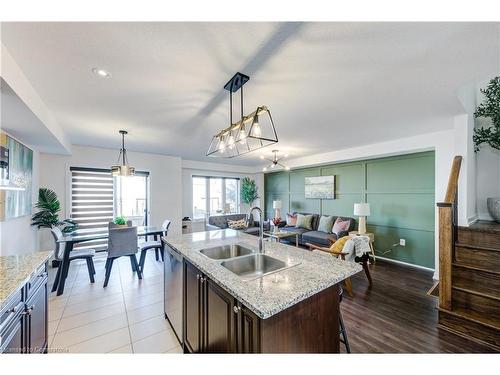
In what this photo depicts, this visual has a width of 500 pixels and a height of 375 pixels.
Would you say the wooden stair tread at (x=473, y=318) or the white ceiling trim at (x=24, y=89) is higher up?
the white ceiling trim at (x=24, y=89)

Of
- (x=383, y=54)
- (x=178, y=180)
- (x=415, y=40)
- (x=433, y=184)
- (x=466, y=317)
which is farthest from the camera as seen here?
(x=178, y=180)

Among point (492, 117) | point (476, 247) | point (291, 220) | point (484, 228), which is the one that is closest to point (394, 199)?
point (484, 228)

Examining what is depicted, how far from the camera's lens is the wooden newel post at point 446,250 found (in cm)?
219

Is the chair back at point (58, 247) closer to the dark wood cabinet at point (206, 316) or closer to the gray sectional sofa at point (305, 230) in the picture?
the dark wood cabinet at point (206, 316)

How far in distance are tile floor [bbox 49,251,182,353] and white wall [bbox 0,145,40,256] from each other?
0.69 m

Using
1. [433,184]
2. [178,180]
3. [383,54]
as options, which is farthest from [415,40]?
[178,180]

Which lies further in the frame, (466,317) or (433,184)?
(433,184)

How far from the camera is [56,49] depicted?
151 cm

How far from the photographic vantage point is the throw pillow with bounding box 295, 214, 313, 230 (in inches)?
226

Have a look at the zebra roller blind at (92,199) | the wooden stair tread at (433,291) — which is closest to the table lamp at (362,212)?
the wooden stair tread at (433,291)

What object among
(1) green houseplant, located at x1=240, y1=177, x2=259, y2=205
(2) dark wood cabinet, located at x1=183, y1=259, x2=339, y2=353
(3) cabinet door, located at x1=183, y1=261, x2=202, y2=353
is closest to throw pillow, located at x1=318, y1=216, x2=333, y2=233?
(1) green houseplant, located at x1=240, y1=177, x2=259, y2=205

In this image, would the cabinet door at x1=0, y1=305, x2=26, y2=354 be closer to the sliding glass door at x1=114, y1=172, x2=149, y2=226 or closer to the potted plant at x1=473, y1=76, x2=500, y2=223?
the sliding glass door at x1=114, y1=172, x2=149, y2=226
